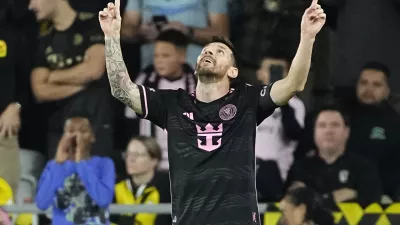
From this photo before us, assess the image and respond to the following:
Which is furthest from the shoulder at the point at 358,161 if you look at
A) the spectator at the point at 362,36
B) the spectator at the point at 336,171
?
the spectator at the point at 362,36

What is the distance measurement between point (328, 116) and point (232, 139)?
2620mm

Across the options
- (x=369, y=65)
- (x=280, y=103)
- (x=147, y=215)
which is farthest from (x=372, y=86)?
(x=280, y=103)

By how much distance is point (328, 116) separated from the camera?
705 cm

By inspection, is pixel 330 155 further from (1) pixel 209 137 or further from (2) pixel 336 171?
A: (1) pixel 209 137

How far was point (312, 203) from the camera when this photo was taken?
21.7 feet

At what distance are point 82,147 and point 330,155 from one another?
6.35 feet

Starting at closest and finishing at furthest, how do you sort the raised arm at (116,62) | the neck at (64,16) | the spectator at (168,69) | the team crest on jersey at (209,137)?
the team crest on jersey at (209,137)
the raised arm at (116,62)
the spectator at (168,69)
the neck at (64,16)

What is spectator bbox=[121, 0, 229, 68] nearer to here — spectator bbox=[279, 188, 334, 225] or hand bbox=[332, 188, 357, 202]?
spectator bbox=[279, 188, 334, 225]

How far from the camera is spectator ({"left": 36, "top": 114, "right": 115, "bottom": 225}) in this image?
7094 mm

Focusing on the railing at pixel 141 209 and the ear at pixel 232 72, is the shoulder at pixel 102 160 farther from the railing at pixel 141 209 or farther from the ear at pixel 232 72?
the ear at pixel 232 72

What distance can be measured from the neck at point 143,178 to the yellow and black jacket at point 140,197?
0.09 ft

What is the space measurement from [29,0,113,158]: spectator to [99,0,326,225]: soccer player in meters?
2.79

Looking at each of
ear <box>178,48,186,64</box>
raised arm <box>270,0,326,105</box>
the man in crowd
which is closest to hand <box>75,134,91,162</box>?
ear <box>178,48,186,64</box>

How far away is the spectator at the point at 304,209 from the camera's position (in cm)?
653
